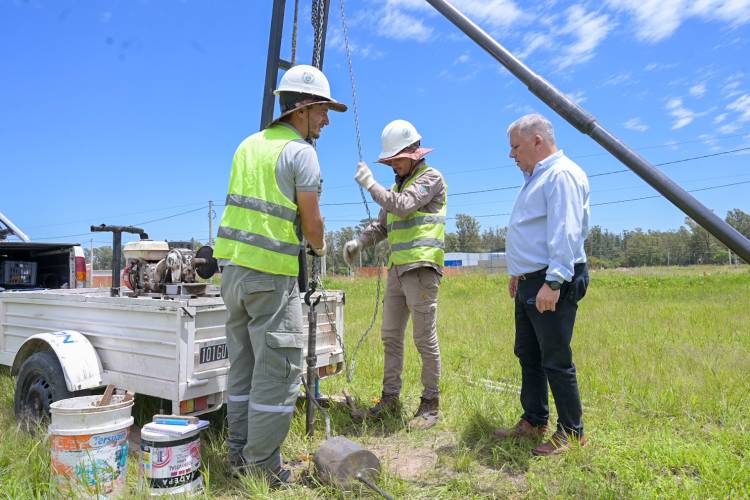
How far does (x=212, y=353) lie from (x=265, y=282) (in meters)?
0.85

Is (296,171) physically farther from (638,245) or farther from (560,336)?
(638,245)

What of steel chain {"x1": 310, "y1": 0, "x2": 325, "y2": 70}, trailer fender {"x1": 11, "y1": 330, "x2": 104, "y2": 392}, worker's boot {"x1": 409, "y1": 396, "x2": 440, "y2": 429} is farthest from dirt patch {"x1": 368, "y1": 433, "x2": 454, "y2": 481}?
steel chain {"x1": 310, "y1": 0, "x2": 325, "y2": 70}

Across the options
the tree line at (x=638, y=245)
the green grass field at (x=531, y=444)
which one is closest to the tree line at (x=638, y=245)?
the tree line at (x=638, y=245)

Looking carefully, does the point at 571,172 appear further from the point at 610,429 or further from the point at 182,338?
the point at 182,338

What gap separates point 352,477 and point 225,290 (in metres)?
1.23

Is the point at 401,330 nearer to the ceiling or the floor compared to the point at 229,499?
nearer to the ceiling

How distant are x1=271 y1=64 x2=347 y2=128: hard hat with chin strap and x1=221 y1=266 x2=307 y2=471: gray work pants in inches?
39.2

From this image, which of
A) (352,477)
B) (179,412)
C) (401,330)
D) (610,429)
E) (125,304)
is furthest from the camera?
(401,330)

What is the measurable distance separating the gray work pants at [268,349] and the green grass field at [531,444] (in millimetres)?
222

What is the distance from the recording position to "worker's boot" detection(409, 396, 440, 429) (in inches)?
150

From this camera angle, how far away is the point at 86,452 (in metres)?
2.61

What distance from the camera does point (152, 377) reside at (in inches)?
124

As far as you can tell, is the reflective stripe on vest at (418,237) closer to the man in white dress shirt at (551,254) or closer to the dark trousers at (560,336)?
the man in white dress shirt at (551,254)

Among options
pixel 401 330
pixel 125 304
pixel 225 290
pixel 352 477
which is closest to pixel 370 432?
pixel 401 330
